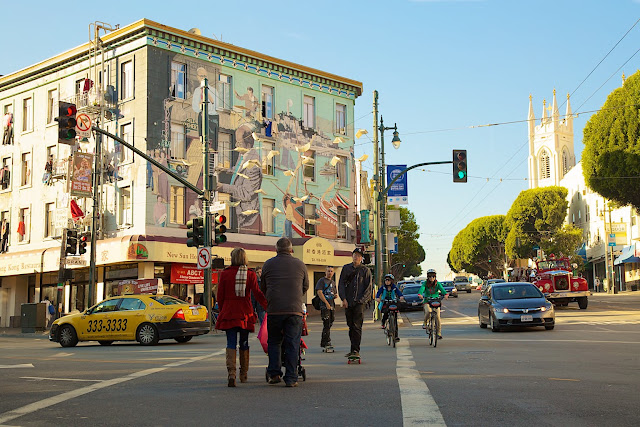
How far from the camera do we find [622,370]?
10.9 metres

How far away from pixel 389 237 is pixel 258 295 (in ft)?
92.7

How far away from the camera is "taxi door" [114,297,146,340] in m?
20.6

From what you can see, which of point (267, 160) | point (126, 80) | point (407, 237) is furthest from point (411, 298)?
point (407, 237)

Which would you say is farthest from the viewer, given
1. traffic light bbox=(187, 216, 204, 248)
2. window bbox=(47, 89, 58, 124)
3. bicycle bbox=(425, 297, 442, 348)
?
window bbox=(47, 89, 58, 124)

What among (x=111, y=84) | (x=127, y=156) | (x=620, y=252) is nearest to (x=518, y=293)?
(x=127, y=156)

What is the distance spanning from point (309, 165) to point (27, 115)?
1642cm

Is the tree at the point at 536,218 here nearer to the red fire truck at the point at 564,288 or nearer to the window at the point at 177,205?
the red fire truck at the point at 564,288

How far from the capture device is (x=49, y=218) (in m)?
41.3

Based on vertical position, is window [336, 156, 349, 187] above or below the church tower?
below

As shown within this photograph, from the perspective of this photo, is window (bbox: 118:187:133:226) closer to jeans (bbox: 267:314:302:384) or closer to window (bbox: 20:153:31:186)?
window (bbox: 20:153:31:186)

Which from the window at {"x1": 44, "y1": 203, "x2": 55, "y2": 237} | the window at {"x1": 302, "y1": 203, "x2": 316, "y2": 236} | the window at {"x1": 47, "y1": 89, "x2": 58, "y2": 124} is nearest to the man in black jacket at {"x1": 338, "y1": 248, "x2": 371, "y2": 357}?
the window at {"x1": 44, "y1": 203, "x2": 55, "y2": 237}

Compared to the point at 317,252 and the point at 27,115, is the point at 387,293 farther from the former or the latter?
the point at 27,115

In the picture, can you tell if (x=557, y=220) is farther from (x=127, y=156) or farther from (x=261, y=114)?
(x=127, y=156)

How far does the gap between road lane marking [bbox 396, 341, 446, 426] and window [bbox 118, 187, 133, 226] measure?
27379 mm
